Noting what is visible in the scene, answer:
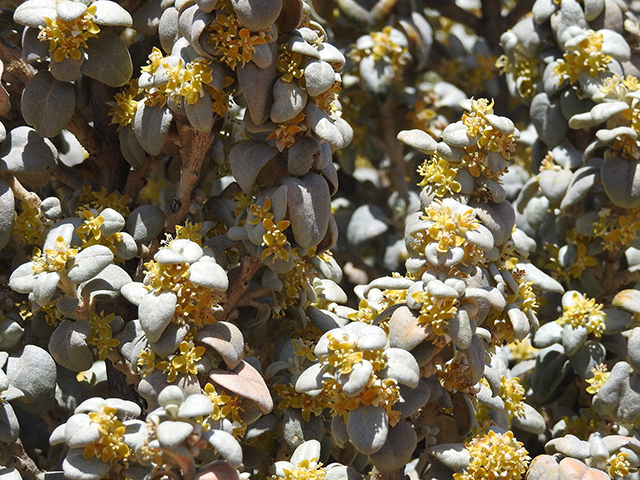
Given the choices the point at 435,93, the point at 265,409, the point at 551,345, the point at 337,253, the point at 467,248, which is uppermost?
the point at 467,248

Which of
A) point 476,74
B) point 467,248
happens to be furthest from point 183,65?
point 476,74

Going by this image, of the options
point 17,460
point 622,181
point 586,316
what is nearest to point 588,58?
point 622,181

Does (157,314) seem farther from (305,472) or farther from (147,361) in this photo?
(305,472)

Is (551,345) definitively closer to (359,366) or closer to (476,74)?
(359,366)

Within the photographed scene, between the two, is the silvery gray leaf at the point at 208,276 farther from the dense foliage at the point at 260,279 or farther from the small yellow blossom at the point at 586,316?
the small yellow blossom at the point at 586,316

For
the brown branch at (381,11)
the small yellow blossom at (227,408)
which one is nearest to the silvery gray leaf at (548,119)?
the brown branch at (381,11)

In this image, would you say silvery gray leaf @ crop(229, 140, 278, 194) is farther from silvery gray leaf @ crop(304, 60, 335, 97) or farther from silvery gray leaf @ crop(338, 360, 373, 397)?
silvery gray leaf @ crop(338, 360, 373, 397)
